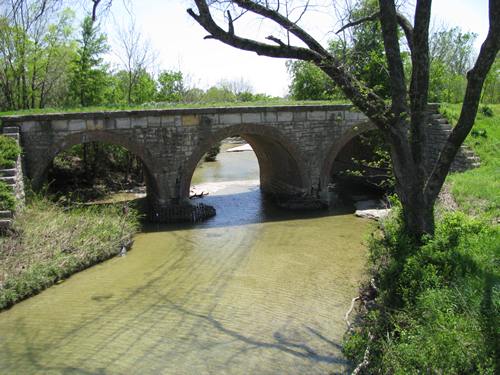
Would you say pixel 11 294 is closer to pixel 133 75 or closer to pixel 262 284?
pixel 262 284

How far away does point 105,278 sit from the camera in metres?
9.66

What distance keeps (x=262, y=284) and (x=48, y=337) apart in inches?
155

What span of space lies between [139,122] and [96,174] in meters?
6.97

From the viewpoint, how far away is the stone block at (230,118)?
1469 centimetres

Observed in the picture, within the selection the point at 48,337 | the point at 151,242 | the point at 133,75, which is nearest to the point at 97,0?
the point at 48,337

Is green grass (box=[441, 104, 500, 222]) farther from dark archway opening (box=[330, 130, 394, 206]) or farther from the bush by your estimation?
dark archway opening (box=[330, 130, 394, 206])

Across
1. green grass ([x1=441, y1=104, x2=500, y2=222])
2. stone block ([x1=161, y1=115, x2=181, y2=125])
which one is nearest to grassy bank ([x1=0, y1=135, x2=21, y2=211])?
stone block ([x1=161, y1=115, x2=181, y2=125])

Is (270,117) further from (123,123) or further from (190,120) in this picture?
(123,123)

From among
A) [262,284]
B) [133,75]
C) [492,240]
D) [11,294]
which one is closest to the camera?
[492,240]

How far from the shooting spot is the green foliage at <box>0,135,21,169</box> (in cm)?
1125

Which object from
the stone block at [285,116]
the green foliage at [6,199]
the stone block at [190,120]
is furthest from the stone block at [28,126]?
the stone block at [285,116]

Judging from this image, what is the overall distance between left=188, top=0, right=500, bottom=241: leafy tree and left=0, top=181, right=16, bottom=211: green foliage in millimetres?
6437

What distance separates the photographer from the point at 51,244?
9.84 metres

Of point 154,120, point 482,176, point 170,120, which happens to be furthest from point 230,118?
point 482,176
